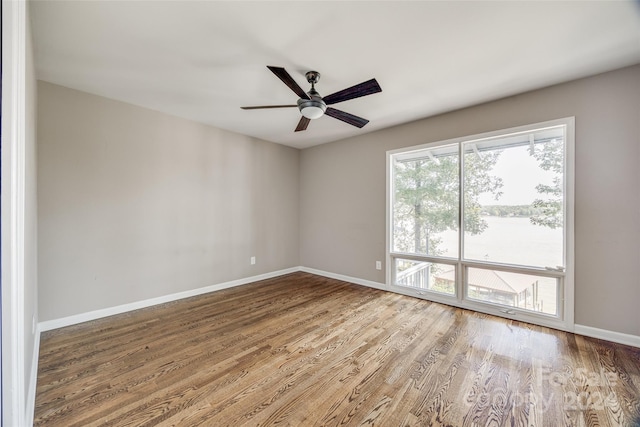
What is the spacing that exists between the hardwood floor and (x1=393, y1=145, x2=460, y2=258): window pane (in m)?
1.01

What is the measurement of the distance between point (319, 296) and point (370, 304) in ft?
2.45

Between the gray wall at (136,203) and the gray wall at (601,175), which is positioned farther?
the gray wall at (136,203)

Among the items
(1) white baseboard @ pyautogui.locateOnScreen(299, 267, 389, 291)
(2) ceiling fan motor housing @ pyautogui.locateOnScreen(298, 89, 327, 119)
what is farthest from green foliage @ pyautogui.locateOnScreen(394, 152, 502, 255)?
(2) ceiling fan motor housing @ pyautogui.locateOnScreen(298, 89, 327, 119)

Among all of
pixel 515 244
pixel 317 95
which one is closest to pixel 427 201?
pixel 515 244

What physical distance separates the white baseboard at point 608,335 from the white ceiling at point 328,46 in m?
2.48

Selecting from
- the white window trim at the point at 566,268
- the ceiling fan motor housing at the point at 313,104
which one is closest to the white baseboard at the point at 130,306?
the ceiling fan motor housing at the point at 313,104

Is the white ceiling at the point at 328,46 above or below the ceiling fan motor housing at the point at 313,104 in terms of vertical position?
above

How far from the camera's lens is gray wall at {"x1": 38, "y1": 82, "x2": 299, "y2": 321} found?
2650mm

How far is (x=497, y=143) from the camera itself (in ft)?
10.2

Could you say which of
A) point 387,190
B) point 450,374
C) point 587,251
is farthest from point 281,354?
point 587,251

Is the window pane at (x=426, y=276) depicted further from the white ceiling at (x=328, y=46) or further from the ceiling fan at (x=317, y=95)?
the ceiling fan at (x=317, y=95)

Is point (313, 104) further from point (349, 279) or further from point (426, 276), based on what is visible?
point (349, 279)

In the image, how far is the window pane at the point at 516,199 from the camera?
2.74 metres

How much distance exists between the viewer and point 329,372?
6.43ft
